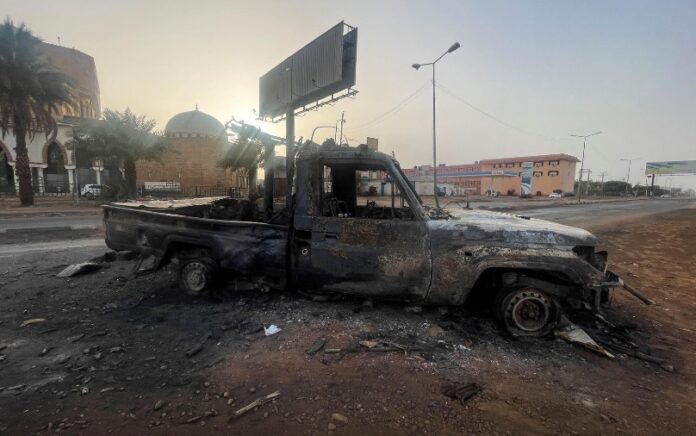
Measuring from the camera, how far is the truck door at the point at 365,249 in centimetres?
392

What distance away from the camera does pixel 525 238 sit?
12.3 ft

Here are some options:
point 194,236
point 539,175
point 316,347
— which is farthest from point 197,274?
point 539,175

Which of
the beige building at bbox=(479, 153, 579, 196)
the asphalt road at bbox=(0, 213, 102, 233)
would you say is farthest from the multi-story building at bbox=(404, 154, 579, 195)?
the asphalt road at bbox=(0, 213, 102, 233)

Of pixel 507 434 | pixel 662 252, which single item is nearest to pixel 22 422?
pixel 507 434

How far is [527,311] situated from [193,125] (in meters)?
50.4

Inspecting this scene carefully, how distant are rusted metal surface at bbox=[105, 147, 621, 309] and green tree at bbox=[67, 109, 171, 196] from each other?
968 inches

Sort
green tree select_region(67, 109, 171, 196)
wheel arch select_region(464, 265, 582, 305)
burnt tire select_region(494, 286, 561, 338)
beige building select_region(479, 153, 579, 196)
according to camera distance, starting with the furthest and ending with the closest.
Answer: beige building select_region(479, 153, 579, 196), green tree select_region(67, 109, 171, 196), burnt tire select_region(494, 286, 561, 338), wheel arch select_region(464, 265, 582, 305)

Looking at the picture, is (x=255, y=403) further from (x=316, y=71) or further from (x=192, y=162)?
(x=192, y=162)

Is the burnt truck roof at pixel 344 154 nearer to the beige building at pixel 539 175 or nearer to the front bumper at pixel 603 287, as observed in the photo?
the front bumper at pixel 603 287

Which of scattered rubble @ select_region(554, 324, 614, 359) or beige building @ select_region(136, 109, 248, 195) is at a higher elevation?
beige building @ select_region(136, 109, 248, 195)

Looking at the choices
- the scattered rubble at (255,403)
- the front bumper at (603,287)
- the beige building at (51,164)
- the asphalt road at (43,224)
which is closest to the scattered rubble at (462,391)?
the scattered rubble at (255,403)

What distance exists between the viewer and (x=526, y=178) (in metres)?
73.2

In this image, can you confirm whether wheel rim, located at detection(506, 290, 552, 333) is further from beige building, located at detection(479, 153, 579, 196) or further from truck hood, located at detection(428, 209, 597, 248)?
beige building, located at detection(479, 153, 579, 196)

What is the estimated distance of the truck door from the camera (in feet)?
12.9
